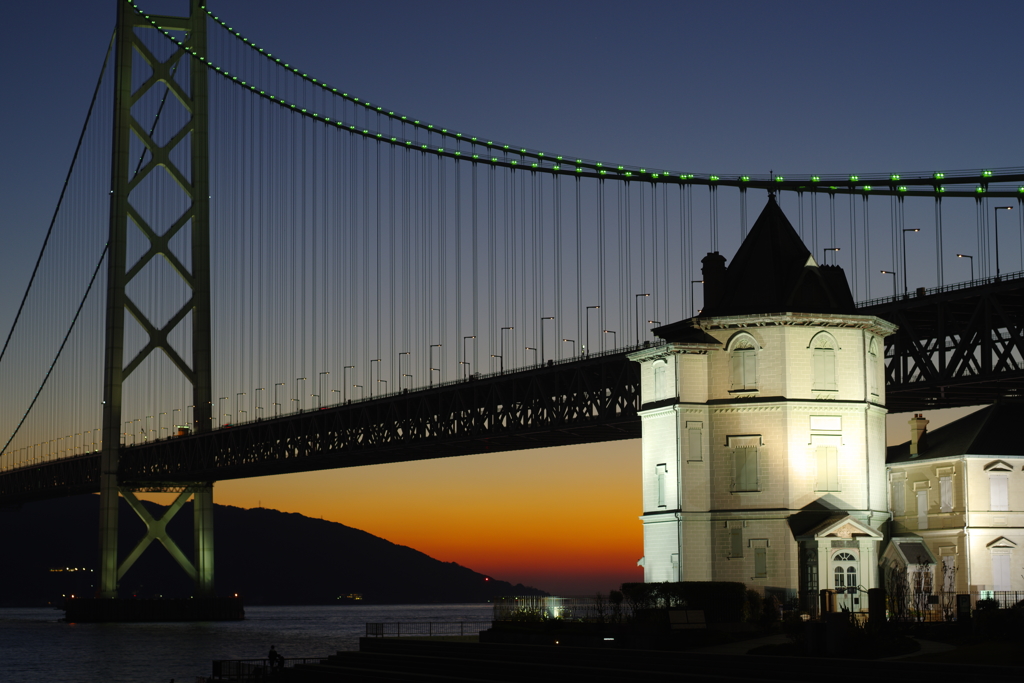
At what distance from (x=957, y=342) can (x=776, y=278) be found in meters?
20.2

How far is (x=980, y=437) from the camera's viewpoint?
65000 mm

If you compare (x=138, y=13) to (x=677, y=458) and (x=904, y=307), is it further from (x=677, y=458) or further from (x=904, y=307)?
(x=677, y=458)

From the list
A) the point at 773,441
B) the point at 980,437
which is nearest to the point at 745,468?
the point at 773,441

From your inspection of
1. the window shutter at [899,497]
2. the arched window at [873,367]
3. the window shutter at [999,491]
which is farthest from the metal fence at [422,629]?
the window shutter at [999,491]

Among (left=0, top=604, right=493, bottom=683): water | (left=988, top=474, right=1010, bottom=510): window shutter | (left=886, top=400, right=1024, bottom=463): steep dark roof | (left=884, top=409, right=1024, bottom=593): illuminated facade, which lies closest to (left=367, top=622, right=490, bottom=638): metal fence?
(left=0, top=604, right=493, bottom=683): water

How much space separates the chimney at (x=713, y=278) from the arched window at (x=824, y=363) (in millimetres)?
4717

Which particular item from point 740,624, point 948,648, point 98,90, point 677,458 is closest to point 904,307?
point 677,458

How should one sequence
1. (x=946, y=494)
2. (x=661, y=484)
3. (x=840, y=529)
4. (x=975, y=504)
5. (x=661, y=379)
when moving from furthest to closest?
(x=946, y=494) < (x=975, y=504) < (x=661, y=379) < (x=661, y=484) < (x=840, y=529)

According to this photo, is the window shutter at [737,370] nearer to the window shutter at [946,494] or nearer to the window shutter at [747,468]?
the window shutter at [747,468]

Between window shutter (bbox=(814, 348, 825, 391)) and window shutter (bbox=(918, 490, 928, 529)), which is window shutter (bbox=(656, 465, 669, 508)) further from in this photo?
window shutter (bbox=(918, 490, 928, 529))

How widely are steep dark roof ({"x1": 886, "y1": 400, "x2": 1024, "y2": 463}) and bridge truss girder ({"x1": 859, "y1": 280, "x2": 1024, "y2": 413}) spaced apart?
77.3 inches

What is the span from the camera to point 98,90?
11219 centimetres

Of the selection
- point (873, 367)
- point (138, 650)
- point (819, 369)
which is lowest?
point (138, 650)

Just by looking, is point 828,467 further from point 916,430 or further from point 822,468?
point 916,430
